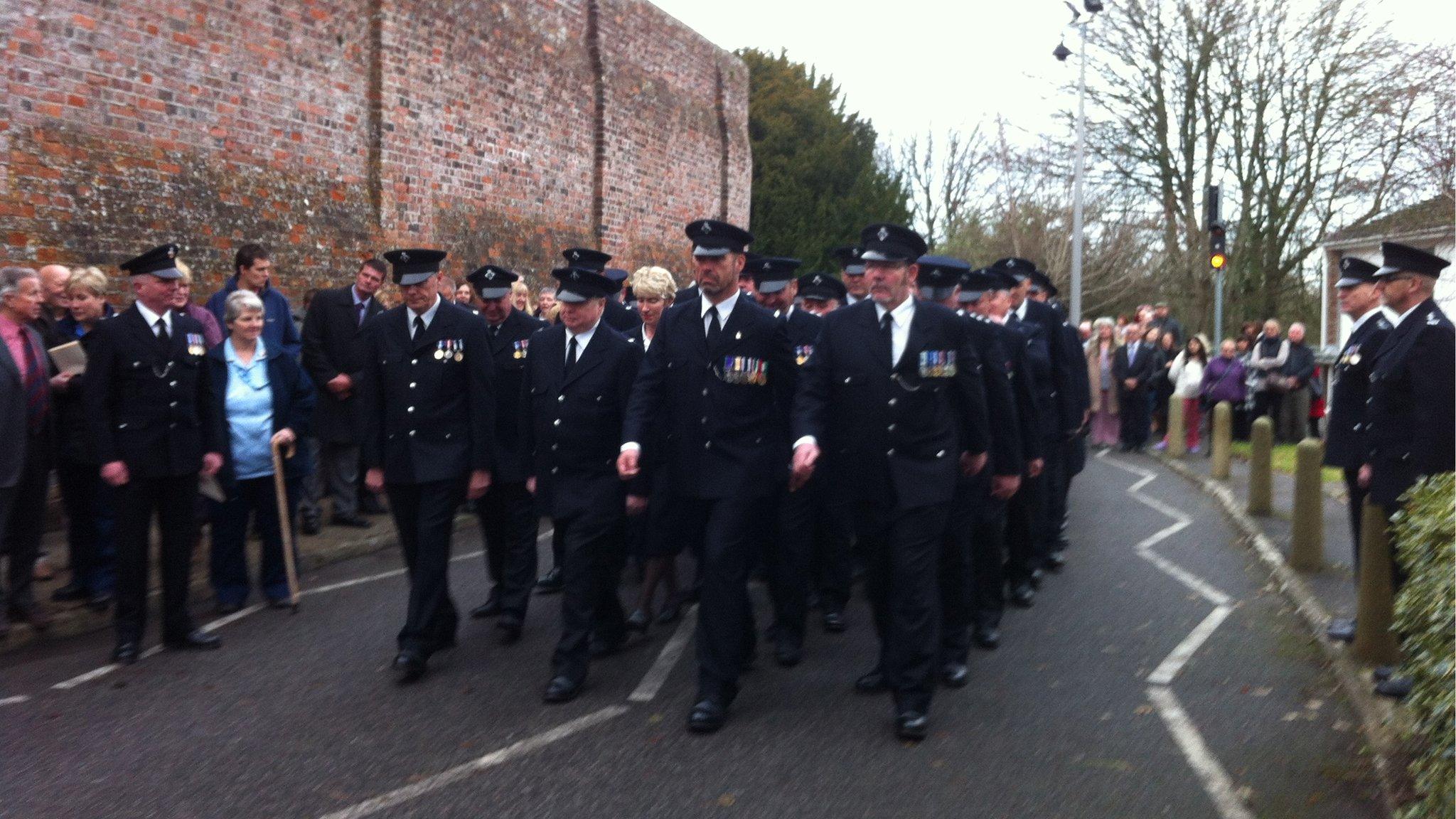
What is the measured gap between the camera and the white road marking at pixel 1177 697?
506cm

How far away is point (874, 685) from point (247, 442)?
4.18 metres

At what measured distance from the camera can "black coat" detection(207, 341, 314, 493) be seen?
7621 millimetres

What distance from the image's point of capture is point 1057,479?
9.61 meters

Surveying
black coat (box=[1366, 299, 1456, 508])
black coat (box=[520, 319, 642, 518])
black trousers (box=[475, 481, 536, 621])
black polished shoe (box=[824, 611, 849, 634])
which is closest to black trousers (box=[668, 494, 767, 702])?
black coat (box=[520, 319, 642, 518])

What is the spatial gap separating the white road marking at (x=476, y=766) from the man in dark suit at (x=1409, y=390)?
3594 mm

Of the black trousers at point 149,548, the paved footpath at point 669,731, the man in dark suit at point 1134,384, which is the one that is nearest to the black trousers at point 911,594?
the paved footpath at point 669,731

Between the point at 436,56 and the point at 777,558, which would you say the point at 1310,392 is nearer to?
the point at 436,56

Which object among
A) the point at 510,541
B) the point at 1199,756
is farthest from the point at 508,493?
the point at 1199,756

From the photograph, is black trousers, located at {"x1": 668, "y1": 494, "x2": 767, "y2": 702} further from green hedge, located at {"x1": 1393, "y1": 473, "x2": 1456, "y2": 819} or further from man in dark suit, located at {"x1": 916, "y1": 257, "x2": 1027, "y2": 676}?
green hedge, located at {"x1": 1393, "y1": 473, "x2": 1456, "y2": 819}

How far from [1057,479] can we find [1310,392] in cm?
1110

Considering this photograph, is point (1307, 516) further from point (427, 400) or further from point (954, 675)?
point (427, 400)

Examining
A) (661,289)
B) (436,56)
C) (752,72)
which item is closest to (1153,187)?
(752,72)

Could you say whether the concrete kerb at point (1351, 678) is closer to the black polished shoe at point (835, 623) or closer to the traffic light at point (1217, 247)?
the black polished shoe at point (835, 623)

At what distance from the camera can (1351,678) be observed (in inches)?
253
